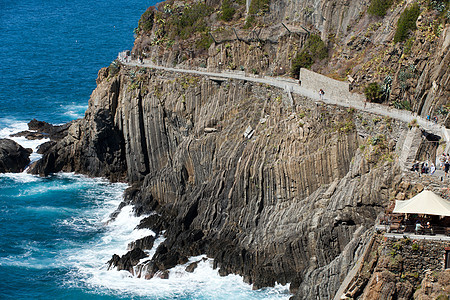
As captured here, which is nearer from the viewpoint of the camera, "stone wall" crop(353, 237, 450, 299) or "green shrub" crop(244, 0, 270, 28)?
"stone wall" crop(353, 237, 450, 299)

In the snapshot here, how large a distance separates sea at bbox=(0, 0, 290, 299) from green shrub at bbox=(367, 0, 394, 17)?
31.3m

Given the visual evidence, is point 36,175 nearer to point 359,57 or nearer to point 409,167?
point 359,57

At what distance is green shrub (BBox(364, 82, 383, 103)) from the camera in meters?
62.2

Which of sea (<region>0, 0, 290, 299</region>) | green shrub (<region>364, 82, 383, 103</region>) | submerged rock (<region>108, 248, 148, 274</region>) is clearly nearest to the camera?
green shrub (<region>364, 82, 383, 103</region>)

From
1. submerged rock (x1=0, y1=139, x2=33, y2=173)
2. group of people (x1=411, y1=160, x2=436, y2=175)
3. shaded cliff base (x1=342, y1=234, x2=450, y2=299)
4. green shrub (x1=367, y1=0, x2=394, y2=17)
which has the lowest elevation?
shaded cliff base (x1=342, y1=234, x2=450, y2=299)

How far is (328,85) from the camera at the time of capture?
222ft

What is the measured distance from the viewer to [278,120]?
69250 mm

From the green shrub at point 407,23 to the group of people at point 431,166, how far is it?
657 inches

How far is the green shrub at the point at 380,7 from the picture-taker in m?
71.9

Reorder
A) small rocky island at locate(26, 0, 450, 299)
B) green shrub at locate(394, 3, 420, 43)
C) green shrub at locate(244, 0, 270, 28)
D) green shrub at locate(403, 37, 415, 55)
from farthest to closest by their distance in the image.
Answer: green shrub at locate(244, 0, 270, 28) → green shrub at locate(394, 3, 420, 43) → green shrub at locate(403, 37, 415, 55) → small rocky island at locate(26, 0, 450, 299)

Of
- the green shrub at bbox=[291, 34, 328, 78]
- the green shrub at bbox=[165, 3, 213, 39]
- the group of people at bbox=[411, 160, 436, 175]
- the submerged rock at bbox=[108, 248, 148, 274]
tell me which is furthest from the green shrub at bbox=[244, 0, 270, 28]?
the group of people at bbox=[411, 160, 436, 175]

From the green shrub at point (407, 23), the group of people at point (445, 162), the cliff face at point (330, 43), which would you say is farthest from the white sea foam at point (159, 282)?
the green shrub at point (407, 23)

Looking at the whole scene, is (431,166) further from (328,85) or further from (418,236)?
(328,85)

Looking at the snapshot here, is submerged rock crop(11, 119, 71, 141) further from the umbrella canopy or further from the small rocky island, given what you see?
the umbrella canopy
